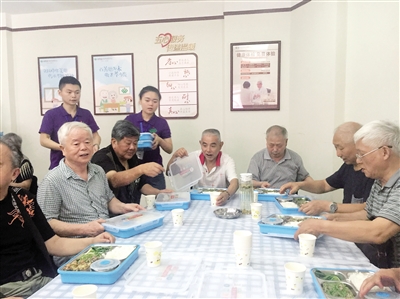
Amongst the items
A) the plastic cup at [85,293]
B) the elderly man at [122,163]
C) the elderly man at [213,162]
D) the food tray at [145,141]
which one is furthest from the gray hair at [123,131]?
the plastic cup at [85,293]

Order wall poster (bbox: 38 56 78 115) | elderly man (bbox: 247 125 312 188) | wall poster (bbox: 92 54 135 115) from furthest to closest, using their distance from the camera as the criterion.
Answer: wall poster (bbox: 38 56 78 115)
wall poster (bbox: 92 54 135 115)
elderly man (bbox: 247 125 312 188)

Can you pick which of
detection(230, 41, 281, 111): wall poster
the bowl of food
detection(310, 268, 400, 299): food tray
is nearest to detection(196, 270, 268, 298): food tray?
detection(310, 268, 400, 299): food tray

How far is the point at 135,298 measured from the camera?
38.7 inches

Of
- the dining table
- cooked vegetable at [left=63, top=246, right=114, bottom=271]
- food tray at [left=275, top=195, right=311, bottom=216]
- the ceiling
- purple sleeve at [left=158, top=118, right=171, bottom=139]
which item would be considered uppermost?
the ceiling

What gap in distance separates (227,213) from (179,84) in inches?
85.0

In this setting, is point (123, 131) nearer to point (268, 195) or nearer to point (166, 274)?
point (268, 195)

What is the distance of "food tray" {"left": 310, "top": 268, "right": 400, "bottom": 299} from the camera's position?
0.96 metres

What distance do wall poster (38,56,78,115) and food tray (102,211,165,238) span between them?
2.75 meters

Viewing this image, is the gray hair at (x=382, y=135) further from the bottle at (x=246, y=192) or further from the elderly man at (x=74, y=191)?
the elderly man at (x=74, y=191)

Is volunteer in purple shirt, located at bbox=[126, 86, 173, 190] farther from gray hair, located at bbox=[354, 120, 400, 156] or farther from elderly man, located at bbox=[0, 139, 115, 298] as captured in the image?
gray hair, located at bbox=[354, 120, 400, 156]

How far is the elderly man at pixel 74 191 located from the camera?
1.60 metres

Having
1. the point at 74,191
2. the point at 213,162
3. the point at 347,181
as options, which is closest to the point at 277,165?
the point at 213,162

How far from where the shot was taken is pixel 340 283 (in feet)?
3.33

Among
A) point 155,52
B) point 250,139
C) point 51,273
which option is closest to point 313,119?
point 250,139
